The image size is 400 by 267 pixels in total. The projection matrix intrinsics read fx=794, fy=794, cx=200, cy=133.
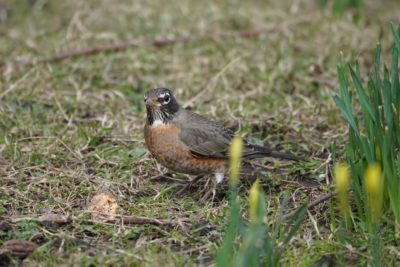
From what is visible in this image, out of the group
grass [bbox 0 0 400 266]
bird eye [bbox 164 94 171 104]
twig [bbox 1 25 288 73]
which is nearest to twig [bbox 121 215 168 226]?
grass [bbox 0 0 400 266]

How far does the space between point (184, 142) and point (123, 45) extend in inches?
120

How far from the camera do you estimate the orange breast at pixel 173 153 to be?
581 cm

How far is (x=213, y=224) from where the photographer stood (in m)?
5.02

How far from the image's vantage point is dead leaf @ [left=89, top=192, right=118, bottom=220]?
506 centimetres

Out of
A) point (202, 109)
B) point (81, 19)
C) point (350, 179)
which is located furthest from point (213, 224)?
point (81, 19)

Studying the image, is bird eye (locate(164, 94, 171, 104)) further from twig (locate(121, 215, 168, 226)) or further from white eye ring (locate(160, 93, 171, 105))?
twig (locate(121, 215, 168, 226))

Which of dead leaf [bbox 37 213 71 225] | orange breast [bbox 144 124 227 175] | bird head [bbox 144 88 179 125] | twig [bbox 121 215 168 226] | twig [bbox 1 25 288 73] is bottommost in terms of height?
dead leaf [bbox 37 213 71 225]

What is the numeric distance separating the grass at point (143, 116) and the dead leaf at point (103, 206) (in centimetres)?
10

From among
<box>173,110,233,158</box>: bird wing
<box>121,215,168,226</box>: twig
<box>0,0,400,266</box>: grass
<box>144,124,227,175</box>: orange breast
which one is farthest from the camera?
<box>173,110,233,158</box>: bird wing

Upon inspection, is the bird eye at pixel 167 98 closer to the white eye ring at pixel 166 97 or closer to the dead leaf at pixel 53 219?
the white eye ring at pixel 166 97

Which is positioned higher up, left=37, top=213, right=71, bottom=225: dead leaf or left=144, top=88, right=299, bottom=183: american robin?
left=144, top=88, right=299, bottom=183: american robin

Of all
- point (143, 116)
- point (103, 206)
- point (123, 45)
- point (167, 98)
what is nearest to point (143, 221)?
point (103, 206)

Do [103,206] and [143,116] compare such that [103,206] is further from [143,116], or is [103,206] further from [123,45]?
[123,45]

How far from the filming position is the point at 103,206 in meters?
5.21
